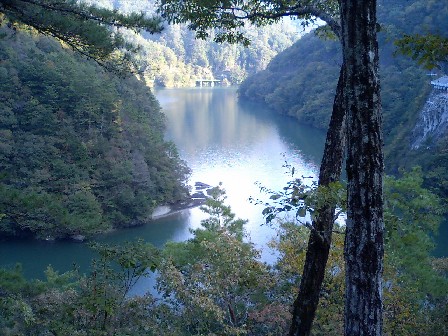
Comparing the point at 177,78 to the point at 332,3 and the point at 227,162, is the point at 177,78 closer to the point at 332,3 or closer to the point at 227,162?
the point at 227,162

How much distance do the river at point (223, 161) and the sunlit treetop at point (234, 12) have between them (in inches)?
36.8

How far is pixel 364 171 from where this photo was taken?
1.46 metres

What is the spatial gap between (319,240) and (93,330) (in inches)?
65.6

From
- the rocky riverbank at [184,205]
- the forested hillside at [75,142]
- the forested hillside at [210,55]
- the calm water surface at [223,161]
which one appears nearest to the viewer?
the calm water surface at [223,161]

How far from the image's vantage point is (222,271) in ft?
16.8

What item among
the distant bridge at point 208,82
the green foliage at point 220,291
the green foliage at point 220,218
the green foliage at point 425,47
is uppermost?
the green foliage at point 425,47

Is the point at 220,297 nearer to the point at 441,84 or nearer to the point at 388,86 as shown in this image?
the point at 441,84

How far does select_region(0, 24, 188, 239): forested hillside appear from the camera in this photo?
13367 millimetres

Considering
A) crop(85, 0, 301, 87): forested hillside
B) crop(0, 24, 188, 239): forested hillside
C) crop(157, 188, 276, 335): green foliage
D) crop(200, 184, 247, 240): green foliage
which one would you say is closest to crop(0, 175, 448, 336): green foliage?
crop(157, 188, 276, 335): green foliage

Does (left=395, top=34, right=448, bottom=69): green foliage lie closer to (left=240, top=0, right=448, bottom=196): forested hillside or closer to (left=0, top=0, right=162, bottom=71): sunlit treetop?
(left=0, top=0, right=162, bottom=71): sunlit treetop

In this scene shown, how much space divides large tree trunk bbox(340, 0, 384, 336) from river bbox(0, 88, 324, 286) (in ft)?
3.30

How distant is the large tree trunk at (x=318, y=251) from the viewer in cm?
210

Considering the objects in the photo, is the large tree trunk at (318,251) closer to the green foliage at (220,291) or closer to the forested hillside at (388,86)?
the green foliage at (220,291)

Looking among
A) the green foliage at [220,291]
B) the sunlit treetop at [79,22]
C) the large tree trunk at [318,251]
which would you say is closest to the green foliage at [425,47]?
the large tree trunk at [318,251]
